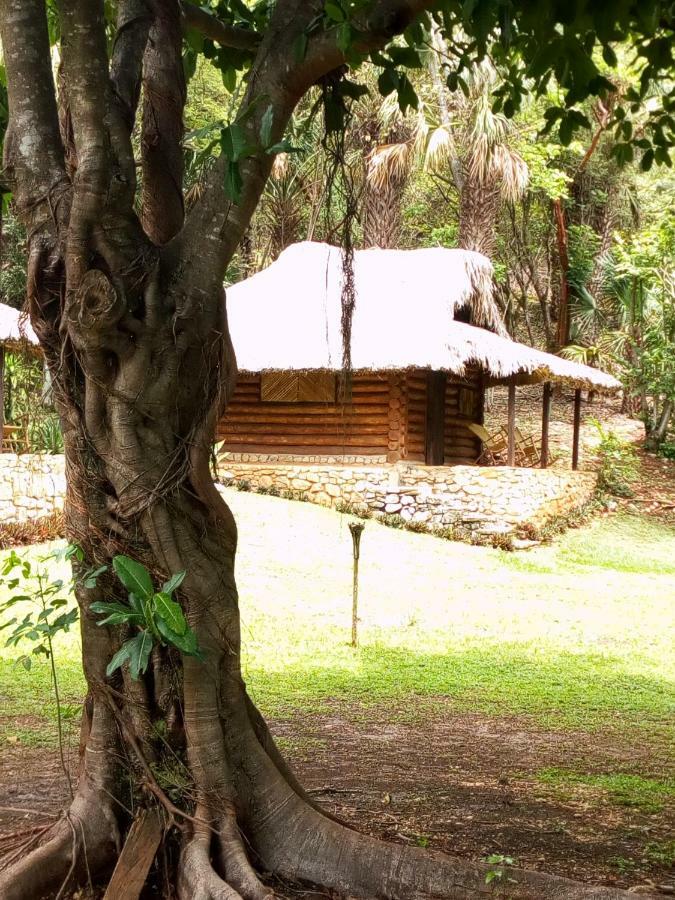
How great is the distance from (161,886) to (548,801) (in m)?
2.27

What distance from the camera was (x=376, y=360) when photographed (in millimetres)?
17141

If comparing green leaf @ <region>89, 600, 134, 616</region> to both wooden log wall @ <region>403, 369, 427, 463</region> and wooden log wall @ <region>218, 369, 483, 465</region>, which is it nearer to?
wooden log wall @ <region>218, 369, 483, 465</region>

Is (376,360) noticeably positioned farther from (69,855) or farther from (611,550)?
(69,855)

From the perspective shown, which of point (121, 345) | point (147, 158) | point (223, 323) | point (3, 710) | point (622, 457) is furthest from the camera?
point (622, 457)

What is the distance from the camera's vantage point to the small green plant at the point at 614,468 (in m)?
21.3

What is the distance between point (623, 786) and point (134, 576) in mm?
3405

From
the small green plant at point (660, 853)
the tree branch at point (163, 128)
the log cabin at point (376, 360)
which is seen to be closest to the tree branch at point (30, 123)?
the tree branch at point (163, 128)

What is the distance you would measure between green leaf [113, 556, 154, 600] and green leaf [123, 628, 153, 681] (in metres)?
0.12

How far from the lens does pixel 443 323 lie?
18.0 meters

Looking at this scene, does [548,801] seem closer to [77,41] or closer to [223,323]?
[223,323]

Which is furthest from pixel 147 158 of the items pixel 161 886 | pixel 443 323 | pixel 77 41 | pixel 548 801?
pixel 443 323

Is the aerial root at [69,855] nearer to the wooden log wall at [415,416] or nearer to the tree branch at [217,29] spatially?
the tree branch at [217,29]

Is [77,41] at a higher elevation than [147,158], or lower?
higher

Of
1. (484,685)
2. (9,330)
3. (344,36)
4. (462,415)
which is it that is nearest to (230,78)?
(344,36)
